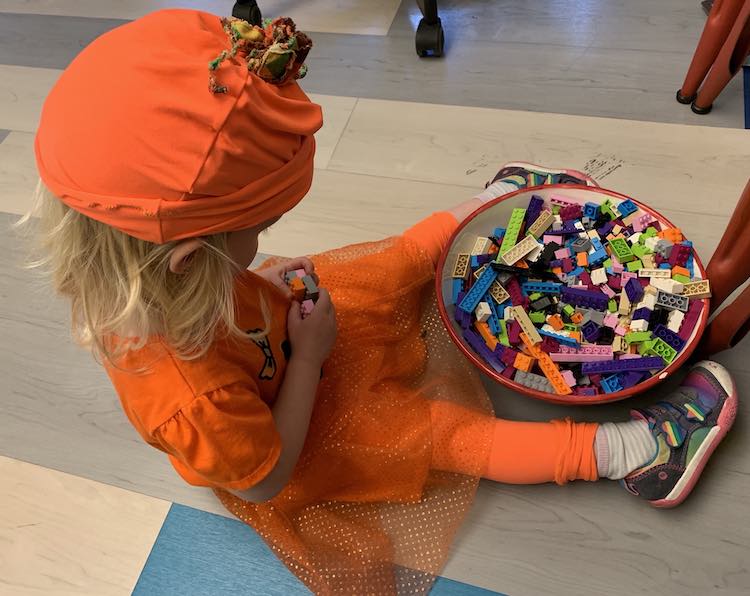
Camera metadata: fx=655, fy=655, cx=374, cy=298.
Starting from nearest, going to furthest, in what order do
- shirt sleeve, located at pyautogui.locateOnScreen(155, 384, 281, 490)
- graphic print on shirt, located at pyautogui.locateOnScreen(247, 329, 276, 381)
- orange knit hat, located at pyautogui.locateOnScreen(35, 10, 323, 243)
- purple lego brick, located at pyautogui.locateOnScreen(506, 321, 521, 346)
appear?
orange knit hat, located at pyautogui.locateOnScreen(35, 10, 323, 243) < shirt sleeve, located at pyautogui.locateOnScreen(155, 384, 281, 490) < graphic print on shirt, located at pyautogui.locateOnScreen(247, 329, 276, 381) < purple lego brick, located at pyautogui.locateOnScreen(506, 321, 521, 346)

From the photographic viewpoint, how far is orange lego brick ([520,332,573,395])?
33.9 inches

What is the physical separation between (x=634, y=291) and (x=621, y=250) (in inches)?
2.8

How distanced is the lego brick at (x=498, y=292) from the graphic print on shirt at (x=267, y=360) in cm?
36

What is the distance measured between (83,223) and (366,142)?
2.71ft

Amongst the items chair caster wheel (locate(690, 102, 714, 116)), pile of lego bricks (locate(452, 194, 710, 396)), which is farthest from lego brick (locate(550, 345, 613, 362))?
chair caster wheel (locate(690, 102, 714, 116))

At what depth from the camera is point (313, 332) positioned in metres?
0.77

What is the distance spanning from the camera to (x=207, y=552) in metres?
0.88

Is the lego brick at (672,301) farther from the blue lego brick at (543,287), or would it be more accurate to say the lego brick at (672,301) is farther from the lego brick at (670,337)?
the blue lego brick at (543,287)

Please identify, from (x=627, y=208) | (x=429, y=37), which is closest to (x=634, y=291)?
(x=627, y=208)

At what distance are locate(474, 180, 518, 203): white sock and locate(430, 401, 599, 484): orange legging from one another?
38 centimetres

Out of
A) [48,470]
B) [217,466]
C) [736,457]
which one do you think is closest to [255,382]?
[217,466]

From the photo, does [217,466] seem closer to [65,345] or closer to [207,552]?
[207,552]

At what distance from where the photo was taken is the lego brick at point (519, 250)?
96cm

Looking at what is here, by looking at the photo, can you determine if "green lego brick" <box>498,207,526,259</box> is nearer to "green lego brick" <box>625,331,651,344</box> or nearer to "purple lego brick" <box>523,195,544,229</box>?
"purple lego brick" <box>523,195,544,229</box>
